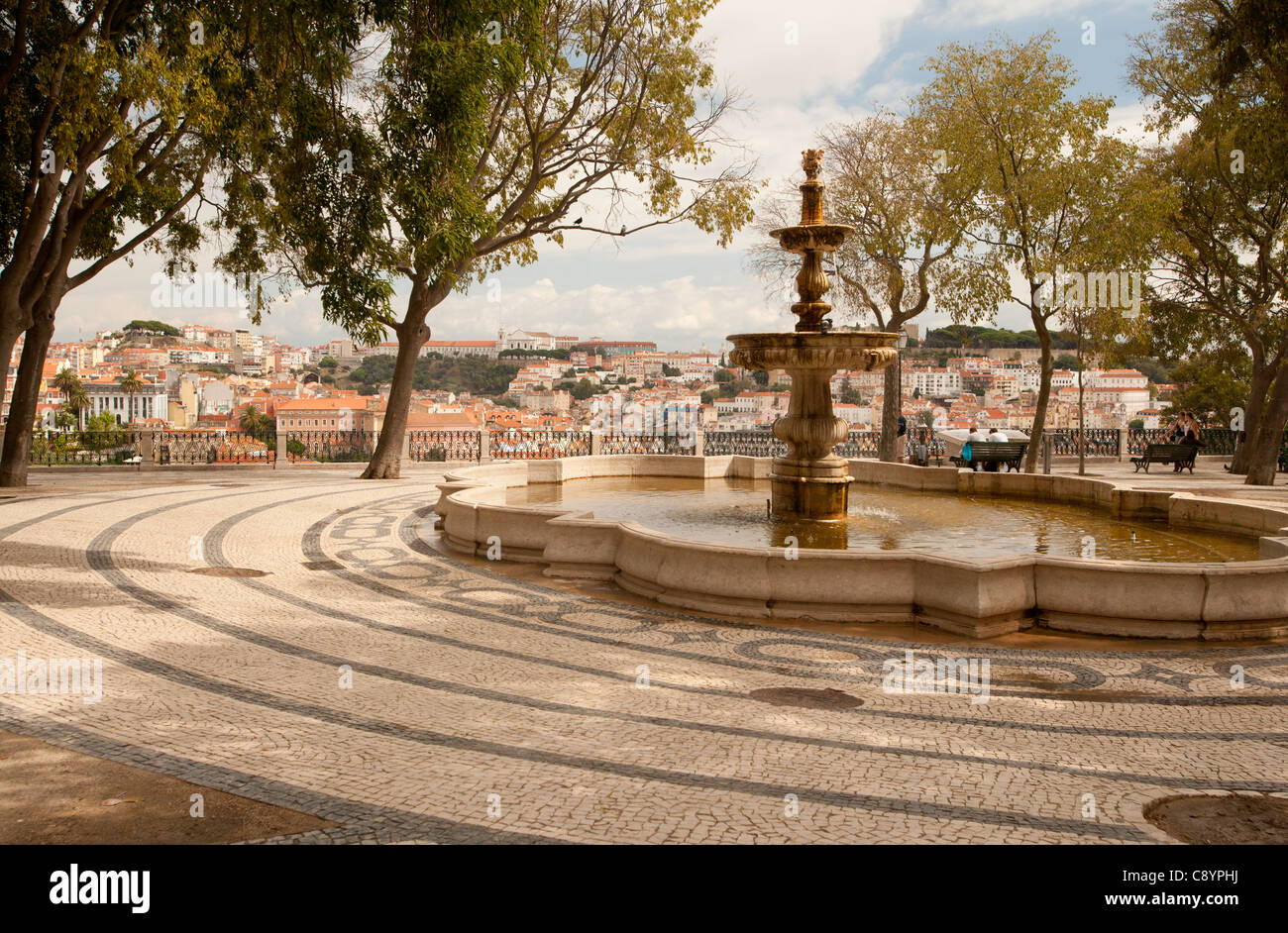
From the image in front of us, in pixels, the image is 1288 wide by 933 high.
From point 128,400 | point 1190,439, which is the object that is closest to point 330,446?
point 1190,439

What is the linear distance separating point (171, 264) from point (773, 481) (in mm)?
15812

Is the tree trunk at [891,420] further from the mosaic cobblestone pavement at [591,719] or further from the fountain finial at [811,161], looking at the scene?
the mosaic cobblestone pavement at [591,719]

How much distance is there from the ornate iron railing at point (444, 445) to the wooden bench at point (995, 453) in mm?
13830

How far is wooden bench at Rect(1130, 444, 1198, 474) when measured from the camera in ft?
77.2

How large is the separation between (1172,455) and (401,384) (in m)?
18.7

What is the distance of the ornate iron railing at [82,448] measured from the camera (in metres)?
24.7

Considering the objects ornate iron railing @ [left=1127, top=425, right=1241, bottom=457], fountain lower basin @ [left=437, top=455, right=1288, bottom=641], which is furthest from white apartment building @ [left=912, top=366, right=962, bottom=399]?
fountain lower basin @ [left=437, top=455, right=1288, bottom=641]

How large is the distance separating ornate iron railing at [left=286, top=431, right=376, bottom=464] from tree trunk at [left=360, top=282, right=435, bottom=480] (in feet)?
18.9

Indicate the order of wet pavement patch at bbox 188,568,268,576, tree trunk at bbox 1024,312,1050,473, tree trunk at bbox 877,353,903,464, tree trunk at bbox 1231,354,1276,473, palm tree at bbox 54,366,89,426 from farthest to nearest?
palm tree at bbox 54,366,89,426 → tree trunk at bbox 877,353,903,464 → tree trunk at bbox 1231,354,1276,473 → tree trunk at bbox 1024,312,1050,473 → wet pavement patch at bbox 188,568,268,576

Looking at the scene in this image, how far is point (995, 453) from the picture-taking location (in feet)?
65.7
